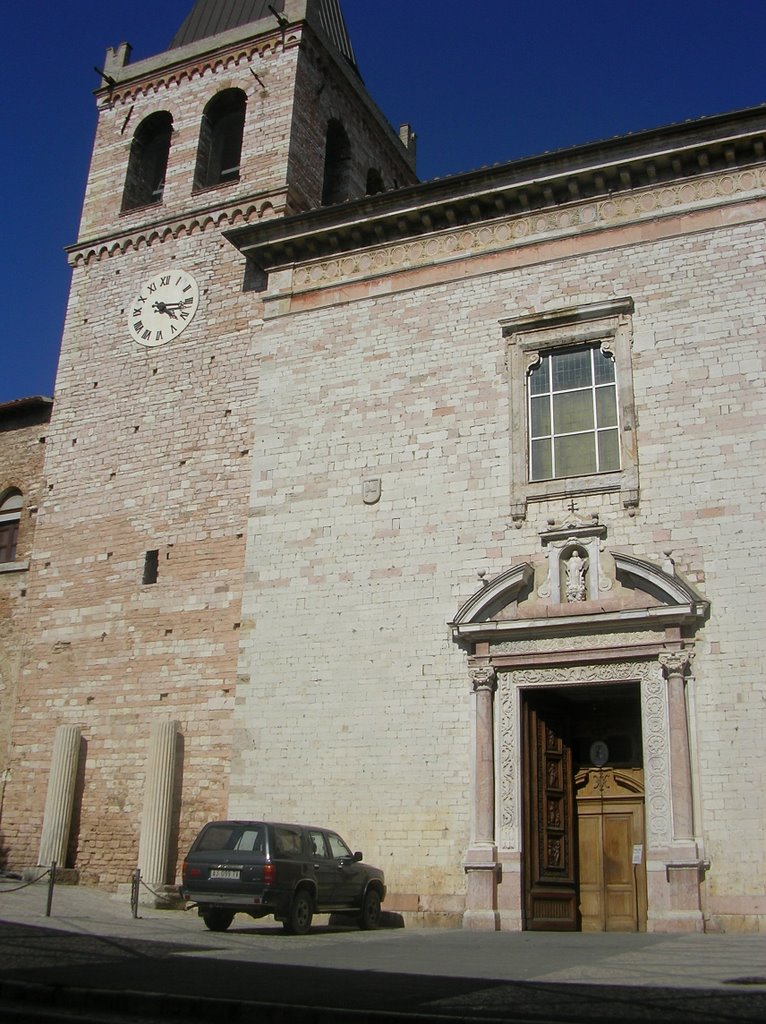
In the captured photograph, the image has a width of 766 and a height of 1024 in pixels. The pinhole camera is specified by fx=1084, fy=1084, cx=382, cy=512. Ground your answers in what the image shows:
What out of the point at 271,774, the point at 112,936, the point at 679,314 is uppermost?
the point at 679,314

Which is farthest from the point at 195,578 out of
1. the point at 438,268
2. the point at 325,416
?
the point at 438,268

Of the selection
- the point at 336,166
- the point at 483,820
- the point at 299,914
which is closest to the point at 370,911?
the point at 483,820

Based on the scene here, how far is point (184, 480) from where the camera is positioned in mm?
17781

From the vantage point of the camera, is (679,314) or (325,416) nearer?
(679,314)

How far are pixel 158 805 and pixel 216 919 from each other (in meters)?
4.52

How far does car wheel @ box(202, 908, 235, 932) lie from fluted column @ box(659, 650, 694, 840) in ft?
16.8

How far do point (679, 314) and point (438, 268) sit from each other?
385cm

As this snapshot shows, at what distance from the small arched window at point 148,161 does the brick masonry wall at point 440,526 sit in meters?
6.91

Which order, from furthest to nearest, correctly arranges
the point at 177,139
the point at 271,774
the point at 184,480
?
1. the point at 177,139
2. the point at 184,480
3. the point at 271,774

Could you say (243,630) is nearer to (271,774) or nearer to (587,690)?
(271,774)

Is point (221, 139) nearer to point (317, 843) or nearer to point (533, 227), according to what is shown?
point (533, 227)

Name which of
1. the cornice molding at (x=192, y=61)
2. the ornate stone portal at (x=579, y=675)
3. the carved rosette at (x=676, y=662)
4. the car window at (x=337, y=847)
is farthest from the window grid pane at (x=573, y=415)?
the cornice molding at (x=192, y=61)

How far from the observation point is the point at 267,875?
10906 millimetres

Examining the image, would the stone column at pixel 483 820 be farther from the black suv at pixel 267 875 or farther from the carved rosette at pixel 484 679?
the black suv at pixel 267 875
